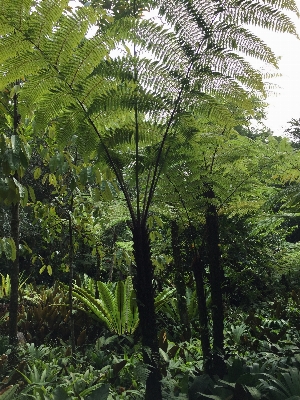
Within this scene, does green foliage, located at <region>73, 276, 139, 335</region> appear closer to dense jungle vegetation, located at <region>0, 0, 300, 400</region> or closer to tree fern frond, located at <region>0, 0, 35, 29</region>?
dense jungle vegetation, located at <region>0, 0, 300, 400</region>

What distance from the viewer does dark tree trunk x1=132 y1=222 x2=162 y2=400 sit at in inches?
87.8

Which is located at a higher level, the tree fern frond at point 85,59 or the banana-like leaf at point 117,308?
the tree fern frond at point 85,59

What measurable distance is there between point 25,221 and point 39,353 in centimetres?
625

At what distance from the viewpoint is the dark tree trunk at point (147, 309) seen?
2.23 m

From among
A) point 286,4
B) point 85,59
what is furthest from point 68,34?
point 286,4

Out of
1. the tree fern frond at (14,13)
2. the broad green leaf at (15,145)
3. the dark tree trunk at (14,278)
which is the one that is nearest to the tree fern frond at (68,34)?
the tree fern frond at (14,13)

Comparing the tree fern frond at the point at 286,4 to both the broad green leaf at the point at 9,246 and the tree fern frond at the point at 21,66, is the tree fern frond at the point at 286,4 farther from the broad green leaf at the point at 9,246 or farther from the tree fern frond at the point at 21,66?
the broad green leaf at the point at 9,246

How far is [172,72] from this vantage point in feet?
7.84

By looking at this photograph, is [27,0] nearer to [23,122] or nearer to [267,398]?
[23,122]

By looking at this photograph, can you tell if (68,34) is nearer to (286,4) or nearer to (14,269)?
(286,4)

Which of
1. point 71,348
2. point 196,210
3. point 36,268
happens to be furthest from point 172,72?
point 36,268

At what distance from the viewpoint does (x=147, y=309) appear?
7.53 ft

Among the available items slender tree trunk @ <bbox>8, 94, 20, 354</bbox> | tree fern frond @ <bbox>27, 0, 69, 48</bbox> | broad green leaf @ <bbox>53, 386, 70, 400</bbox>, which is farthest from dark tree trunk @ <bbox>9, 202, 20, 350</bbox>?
tree fern frond @ <bbox>27, 0, 69, 48</bbox>

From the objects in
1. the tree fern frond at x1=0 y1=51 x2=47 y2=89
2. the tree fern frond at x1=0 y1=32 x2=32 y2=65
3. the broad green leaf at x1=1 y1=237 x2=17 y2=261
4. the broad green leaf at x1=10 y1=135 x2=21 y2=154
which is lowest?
the broad green leaf at x1=1 y1=237 x2=17 y2=261
